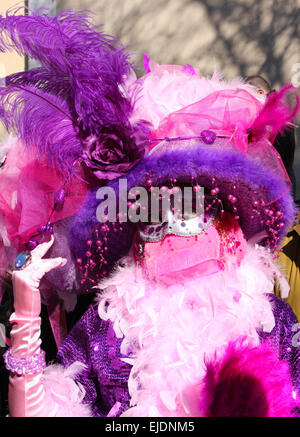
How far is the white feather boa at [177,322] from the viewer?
132 cm

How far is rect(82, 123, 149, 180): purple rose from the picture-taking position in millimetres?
1317

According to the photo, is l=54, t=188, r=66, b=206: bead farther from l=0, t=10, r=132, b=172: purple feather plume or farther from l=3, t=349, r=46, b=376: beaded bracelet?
l=3, t=349, r=46, b=376: beaded bracelet

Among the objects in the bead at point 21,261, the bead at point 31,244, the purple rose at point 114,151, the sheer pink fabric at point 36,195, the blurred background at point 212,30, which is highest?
the blurred background at point 212,30

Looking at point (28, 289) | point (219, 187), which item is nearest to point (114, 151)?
point (219, 187)

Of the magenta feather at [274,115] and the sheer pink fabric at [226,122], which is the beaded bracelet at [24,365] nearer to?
the sheer pink fabric at [226,122]

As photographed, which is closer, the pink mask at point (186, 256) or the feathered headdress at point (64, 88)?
the feathered headdress at point (64, 88)

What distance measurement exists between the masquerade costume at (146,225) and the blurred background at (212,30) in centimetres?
131

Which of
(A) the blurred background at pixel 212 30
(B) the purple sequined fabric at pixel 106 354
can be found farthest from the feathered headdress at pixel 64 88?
(A) the blurred background at pixel 212 30

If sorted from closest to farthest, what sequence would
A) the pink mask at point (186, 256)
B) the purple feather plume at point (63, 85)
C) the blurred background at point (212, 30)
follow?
the purple feather plume at point (63, 85), the pink mask at point (186, 256), the blurred background at point (212, 30)

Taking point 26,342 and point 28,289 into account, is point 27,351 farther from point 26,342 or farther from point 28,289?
point 28,289

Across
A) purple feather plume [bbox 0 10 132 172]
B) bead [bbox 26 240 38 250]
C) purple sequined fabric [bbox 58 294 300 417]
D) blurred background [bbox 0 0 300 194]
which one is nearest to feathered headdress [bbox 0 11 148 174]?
purple feather plume [bbox 0 10 132 172]

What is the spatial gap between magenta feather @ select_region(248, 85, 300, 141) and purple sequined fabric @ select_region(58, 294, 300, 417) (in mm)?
518

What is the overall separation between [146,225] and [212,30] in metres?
1.72
